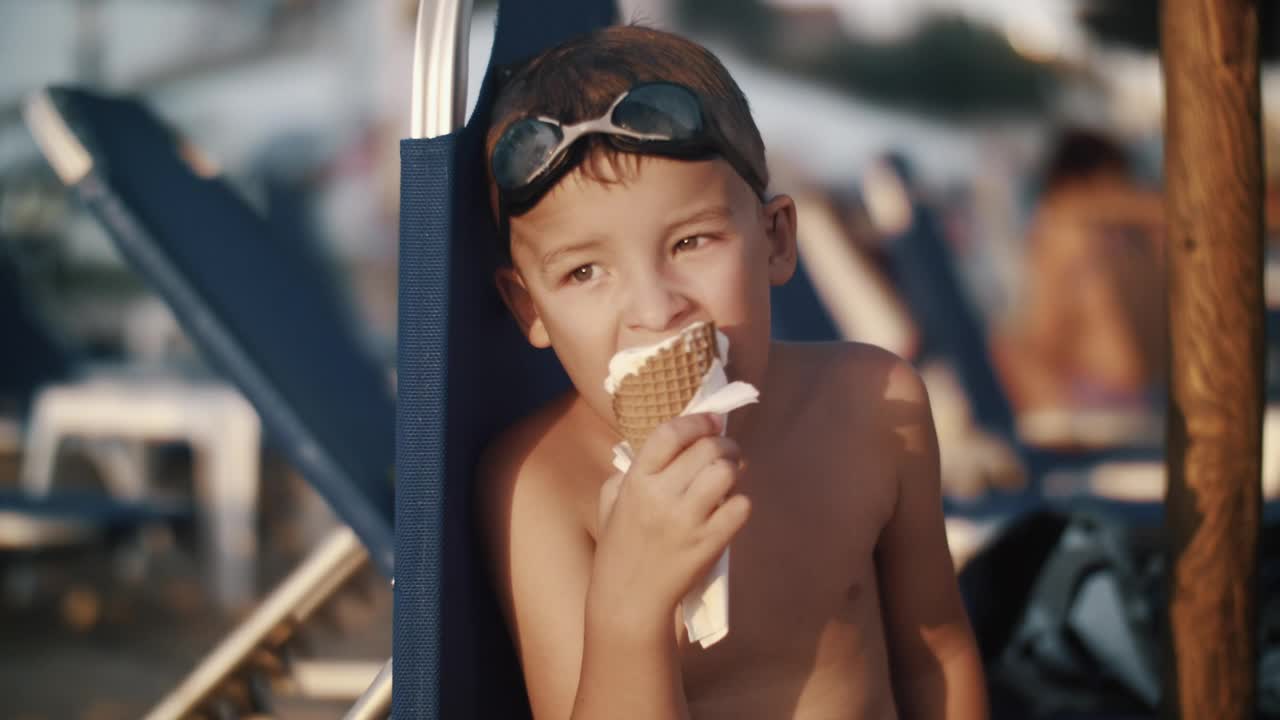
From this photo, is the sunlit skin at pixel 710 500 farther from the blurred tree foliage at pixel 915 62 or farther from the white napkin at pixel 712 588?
the blurred tree foliage at pixel 915 62

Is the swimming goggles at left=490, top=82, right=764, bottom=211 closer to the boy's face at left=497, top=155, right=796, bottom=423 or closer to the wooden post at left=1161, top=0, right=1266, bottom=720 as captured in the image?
the boy's face at left=497, top=155, right=796, bottom=423

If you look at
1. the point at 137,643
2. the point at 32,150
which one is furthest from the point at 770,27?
the point at 137,643

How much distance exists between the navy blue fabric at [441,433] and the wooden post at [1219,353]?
0.80 metres

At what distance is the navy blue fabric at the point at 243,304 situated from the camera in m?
1.68

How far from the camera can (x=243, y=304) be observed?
6.17 ft

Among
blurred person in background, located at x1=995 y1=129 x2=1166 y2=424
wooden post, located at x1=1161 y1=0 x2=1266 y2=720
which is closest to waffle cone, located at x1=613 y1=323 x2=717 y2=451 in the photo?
wooden post, located at x1=1161 y1=0 x2=1266 y2=720

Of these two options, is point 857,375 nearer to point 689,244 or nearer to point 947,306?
point 689,244

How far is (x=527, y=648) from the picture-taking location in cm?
112

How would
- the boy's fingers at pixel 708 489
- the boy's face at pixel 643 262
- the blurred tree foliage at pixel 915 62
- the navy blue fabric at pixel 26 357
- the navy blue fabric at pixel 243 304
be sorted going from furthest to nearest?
the blurred tree foliage at pixel 915 62, the navy blue fabric at pixel 26 357, the navy blue fabric at pixel 243 304, the boy's face at pixel 643 262, the boy's fingers at pixel 708 489

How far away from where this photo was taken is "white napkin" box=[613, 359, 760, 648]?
956mm

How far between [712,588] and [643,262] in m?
0.30

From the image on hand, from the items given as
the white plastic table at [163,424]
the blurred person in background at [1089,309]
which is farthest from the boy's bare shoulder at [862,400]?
the blurred person in background at [1089,309]

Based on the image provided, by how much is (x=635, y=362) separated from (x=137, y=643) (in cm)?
309

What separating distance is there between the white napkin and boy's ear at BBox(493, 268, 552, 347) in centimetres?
25
